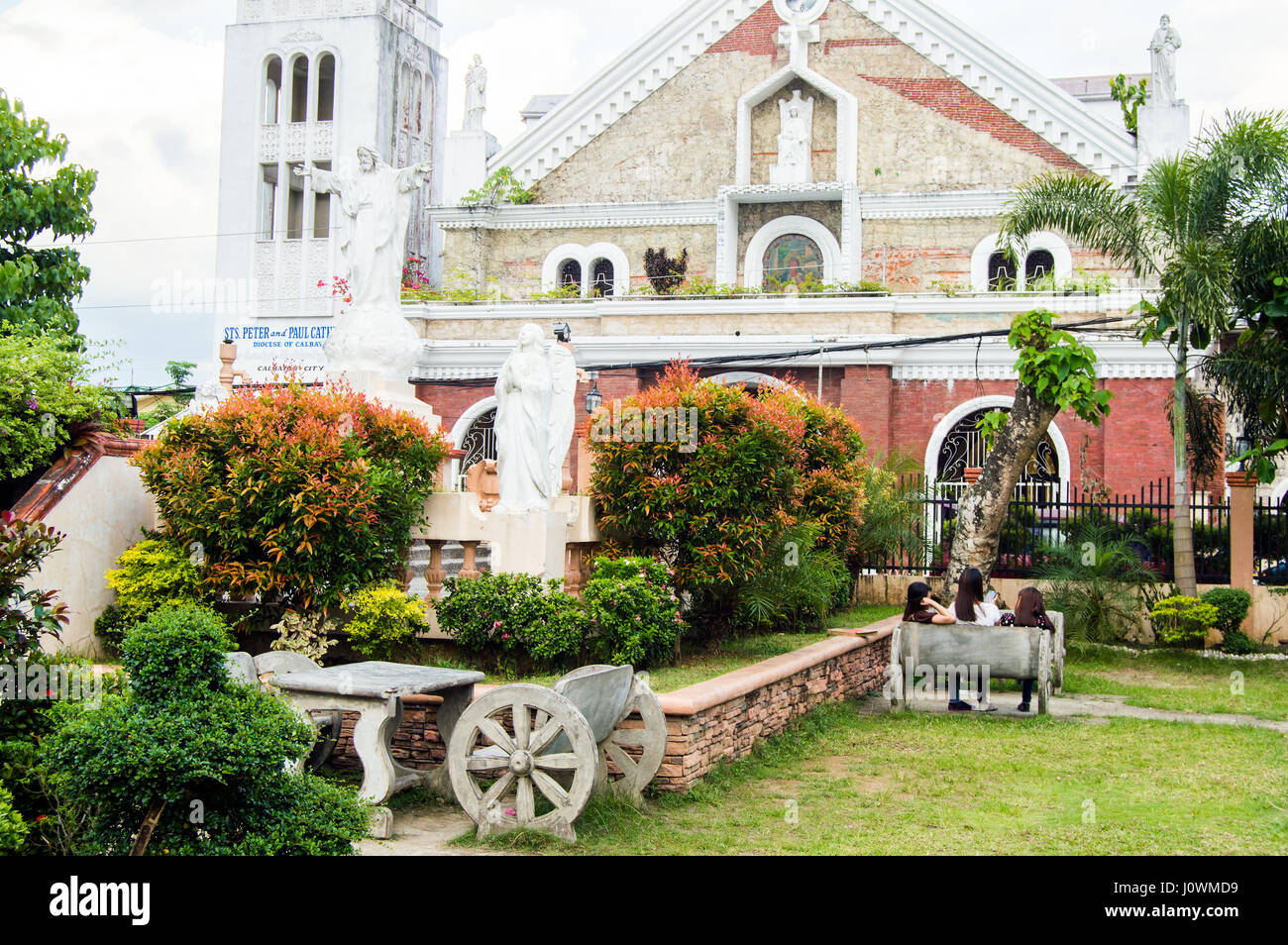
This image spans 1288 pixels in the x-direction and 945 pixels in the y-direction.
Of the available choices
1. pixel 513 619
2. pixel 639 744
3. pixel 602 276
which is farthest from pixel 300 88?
pixel 639 744

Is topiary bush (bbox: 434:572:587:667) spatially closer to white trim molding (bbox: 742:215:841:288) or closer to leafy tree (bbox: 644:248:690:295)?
leafy tree (bbox: 644:248:690:295)

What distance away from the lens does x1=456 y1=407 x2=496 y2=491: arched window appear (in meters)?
26.9

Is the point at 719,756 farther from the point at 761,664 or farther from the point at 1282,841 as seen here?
the point at 1282,841

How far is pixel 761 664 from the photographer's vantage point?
10.5m

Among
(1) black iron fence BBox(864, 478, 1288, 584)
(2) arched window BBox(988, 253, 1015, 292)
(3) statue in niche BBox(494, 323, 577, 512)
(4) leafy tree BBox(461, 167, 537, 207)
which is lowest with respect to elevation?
(1) black iron fence BBox(864, 478, 1288, 584)

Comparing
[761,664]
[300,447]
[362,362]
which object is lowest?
[761,664]

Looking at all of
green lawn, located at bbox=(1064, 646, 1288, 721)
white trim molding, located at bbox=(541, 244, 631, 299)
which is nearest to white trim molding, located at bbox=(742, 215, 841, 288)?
white trim molding, located at bbox=(541, 244, 631, 299)

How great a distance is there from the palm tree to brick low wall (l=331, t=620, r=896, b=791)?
708 cm

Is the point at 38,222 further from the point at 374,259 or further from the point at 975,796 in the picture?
the point at 975,796

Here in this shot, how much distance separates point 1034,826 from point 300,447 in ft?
20.2

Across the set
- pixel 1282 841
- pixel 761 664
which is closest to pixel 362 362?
pixel 761 664

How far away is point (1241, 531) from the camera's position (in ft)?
55.2

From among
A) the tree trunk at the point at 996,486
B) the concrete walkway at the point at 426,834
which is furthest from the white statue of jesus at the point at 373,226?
the tree trunk at the point at 996,486

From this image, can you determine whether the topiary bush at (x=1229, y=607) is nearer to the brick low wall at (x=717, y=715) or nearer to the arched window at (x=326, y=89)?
the brick low wall at (x=717, y=715)
